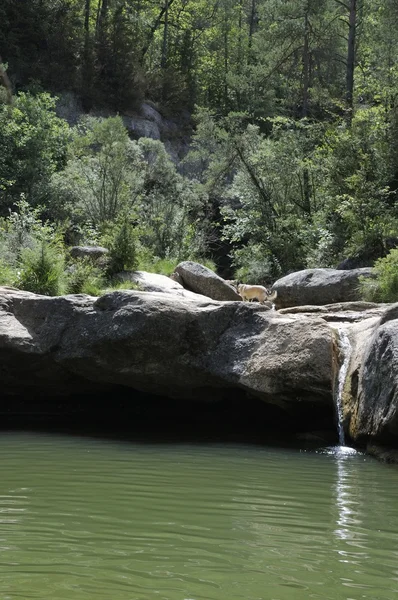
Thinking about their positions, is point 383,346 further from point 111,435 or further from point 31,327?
point 31,327

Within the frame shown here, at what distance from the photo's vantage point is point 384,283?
15.0 metres

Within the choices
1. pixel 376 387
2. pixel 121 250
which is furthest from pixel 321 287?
pixel 376 387

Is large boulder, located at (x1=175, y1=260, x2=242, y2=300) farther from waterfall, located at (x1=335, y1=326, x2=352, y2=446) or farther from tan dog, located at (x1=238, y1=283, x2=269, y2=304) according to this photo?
waterfall, located at (x1=335, y1=326, x2=352, y2=446)

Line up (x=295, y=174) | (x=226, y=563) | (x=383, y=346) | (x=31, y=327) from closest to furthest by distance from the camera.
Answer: (x=226, y=563)
(x=383, y=346)
(x=31, y=327)
(x=295, y=174)

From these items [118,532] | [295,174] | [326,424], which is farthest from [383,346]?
[295,174]

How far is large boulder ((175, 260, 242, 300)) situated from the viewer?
19.0m

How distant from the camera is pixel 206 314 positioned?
11.3m

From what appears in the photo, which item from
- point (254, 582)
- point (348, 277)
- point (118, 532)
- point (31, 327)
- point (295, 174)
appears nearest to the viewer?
point (254, 582)

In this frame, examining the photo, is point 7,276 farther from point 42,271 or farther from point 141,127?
point 141,127

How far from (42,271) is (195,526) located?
10.4 meters

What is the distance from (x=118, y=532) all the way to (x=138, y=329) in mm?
5959

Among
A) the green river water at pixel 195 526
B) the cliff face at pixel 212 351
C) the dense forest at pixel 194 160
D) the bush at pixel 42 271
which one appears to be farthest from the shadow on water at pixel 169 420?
the dense forest at pixel 194 160

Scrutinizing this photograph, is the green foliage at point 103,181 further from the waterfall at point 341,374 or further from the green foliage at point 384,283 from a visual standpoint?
the waterfall at point 341,374

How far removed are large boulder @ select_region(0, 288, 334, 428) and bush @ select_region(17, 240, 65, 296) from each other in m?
2.75
